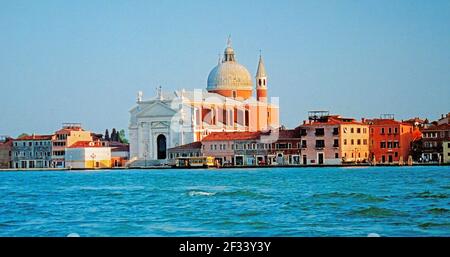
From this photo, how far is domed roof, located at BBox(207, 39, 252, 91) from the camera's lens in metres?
26.3

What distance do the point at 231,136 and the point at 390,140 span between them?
4448 mm

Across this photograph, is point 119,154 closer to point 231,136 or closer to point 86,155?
point 86,155

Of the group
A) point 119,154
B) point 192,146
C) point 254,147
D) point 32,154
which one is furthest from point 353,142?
point 32,154

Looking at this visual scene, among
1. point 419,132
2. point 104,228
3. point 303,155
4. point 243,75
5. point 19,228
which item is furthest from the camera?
point 243,75

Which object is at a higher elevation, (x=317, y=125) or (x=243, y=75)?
(x=243, y=75)

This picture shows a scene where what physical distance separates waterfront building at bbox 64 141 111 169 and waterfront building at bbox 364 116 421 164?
720 cm

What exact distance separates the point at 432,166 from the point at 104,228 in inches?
645

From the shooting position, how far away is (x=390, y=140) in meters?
20.2

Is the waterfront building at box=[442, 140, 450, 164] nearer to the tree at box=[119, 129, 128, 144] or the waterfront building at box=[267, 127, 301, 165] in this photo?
the waterfront building at box=[267, 127, 301, 165]

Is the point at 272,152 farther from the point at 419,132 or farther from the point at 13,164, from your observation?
the point at 13,164

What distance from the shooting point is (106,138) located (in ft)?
79.4

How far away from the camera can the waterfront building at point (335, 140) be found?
20922 millimetres

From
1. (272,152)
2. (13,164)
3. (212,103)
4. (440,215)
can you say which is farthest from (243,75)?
(440,215)

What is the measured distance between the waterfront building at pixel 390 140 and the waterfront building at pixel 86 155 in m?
7.20
